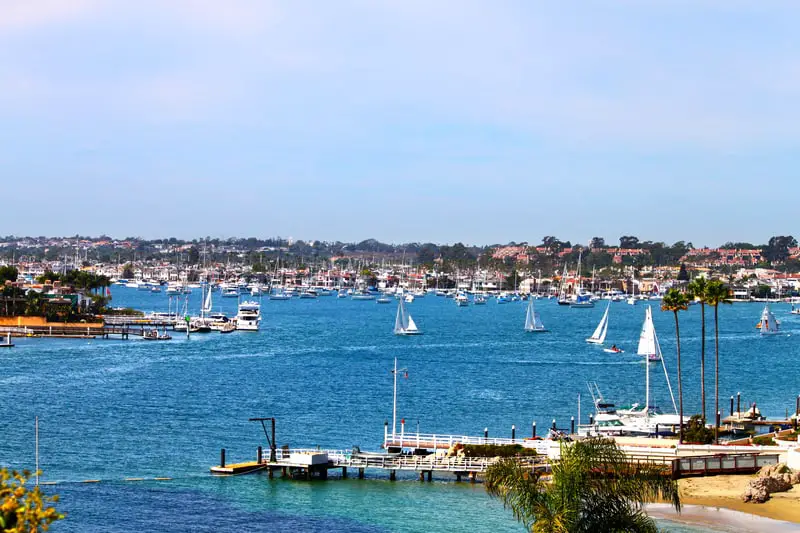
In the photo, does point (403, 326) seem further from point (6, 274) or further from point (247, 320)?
point (6, 274)

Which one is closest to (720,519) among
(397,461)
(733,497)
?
(733,497)

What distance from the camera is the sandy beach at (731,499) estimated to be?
1521 inches

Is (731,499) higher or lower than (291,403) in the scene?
higher

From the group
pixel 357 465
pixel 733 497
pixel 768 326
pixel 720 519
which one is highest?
pixel 768 326

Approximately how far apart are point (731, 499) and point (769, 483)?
145 cm

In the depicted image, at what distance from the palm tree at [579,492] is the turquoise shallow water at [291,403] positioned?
13.3 meters

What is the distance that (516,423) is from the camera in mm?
62312

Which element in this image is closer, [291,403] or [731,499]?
[731,499]

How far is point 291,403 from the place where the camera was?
238 ft

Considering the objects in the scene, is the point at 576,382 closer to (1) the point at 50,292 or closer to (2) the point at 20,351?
(2) the point at 20,351

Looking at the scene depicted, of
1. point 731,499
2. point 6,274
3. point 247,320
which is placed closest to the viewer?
point 731,499

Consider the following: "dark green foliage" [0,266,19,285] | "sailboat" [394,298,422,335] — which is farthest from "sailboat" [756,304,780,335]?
"dark green foliage" [0,266,19,285]

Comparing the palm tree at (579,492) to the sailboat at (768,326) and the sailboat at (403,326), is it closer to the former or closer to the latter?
the sailboat at (403,326)

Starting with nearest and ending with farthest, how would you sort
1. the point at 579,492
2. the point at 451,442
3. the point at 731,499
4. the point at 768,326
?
the point at 579,492 < the point at 731,499 < the point at 451,442 < the point at 768,326
